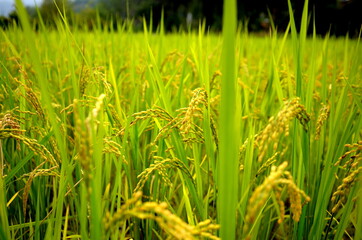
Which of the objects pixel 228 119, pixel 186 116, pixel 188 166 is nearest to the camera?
pixel 228 119

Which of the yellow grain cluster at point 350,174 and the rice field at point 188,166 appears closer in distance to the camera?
the rice field at point 188,166

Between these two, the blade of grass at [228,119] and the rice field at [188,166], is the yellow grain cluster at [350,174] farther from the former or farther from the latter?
the blade of grass at [228,119]

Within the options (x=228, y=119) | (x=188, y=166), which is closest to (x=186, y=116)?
(x=228, y=119)

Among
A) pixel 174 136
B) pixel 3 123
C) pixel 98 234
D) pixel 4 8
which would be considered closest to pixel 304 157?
pixel 174 136

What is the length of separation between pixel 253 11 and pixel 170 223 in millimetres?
25718

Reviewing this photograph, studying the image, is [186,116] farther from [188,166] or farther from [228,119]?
[188,166]

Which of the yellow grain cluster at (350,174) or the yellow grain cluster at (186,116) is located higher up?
the yellow grain cluster at (186,116)

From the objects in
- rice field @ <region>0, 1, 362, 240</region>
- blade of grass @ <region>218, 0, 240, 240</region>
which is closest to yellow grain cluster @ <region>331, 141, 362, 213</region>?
rice field @ <region>0, 1, 362, 240</region>

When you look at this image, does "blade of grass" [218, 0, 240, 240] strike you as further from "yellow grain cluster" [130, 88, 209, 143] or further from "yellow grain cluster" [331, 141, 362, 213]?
"yellow grain cluster" [331, 141, 362, 213]

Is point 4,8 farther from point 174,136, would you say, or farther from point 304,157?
point 304,157

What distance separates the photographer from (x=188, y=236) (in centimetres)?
38

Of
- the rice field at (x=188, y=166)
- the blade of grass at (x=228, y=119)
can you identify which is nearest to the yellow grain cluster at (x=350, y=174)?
the rice field at (x=188, y=166)

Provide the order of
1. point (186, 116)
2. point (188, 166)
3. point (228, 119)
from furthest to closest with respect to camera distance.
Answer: point (188, 166), point (186, 116), point (228, 119)

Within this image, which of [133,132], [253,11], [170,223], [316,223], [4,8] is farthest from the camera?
[253,11]
